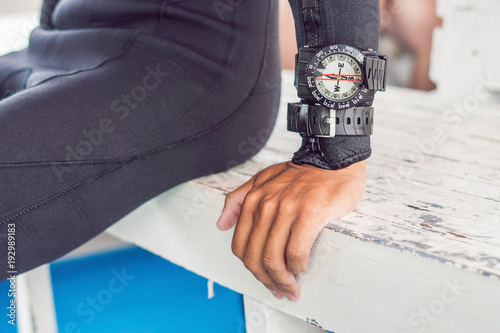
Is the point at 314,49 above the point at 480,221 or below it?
above

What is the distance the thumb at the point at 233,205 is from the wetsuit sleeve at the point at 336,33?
0.08 meters

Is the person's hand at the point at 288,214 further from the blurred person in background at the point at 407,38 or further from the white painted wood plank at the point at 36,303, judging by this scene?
the blurred person in background at the point at 407,38

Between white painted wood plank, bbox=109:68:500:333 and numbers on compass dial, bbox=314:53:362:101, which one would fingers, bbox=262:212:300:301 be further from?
numbers on compass dial, bbox=314:53:362:101

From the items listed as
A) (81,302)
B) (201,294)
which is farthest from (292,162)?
(81,302)

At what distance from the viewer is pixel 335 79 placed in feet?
2.19

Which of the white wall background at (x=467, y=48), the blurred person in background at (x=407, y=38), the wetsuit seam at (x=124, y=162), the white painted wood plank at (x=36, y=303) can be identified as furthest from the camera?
the blurred person in background at (x=407, y=38)

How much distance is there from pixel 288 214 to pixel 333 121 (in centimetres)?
15

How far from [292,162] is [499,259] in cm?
29

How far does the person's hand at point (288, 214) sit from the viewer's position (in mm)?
614

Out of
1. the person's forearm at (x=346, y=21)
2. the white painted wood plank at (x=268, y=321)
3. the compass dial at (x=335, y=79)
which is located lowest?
the white painted wood plank at (x=268, y=321)

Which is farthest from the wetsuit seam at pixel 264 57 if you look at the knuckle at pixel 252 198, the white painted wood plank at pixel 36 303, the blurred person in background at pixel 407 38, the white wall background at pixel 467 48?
the blurred person in background at pixel 407 38

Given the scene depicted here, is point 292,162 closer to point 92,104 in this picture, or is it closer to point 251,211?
point 251,211

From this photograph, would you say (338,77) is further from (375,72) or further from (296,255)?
(296,255)

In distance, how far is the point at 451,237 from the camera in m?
0.64
